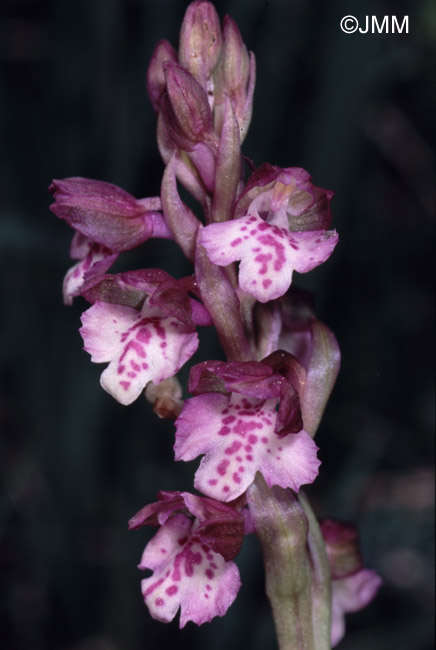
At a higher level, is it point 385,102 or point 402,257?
point 385,102

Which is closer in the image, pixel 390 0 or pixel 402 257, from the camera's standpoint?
pixel 390 0

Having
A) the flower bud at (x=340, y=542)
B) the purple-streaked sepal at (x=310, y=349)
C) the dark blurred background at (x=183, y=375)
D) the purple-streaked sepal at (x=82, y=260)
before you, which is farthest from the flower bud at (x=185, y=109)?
the dark blurred background at (x=183, y=375)

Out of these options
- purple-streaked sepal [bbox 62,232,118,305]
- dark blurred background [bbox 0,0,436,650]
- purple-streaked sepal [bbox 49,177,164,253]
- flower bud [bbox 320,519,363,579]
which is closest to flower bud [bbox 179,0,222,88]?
purple-streaked sepal [bbox 49,177,164,253]

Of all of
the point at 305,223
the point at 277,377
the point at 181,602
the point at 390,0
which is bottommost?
the point at 181,602

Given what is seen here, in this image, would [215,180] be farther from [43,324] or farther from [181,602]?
[43,324]

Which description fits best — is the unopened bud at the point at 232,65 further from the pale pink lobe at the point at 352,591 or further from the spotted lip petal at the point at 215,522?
the pale pink lobe at the point at 352,591

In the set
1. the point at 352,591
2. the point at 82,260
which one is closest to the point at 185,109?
the point at 82,260

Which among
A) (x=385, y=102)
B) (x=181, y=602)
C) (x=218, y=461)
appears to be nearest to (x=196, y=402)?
(x=218, y=461)
